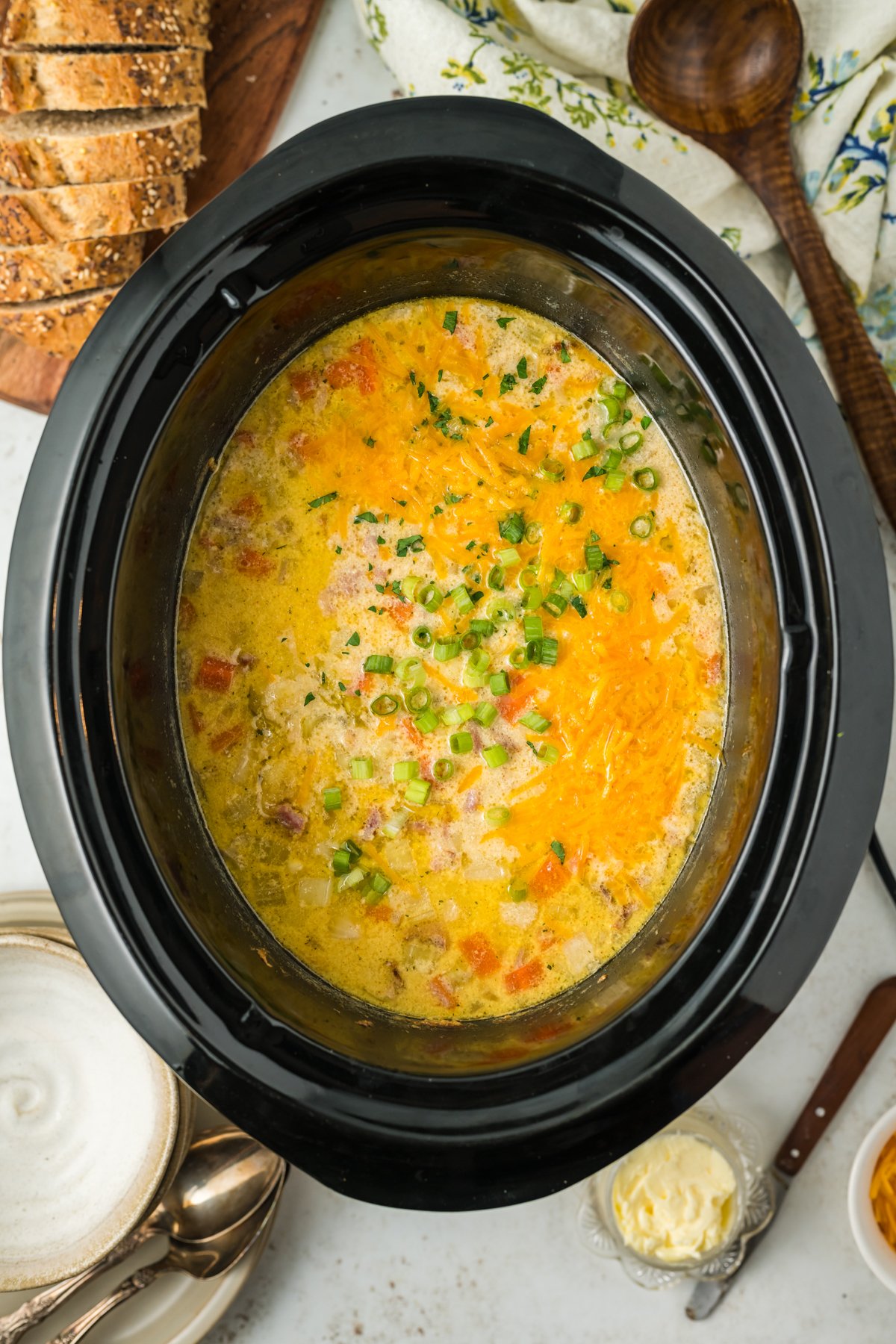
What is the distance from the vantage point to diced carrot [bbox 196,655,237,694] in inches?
73.3

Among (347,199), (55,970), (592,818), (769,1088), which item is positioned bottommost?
(769,1088)

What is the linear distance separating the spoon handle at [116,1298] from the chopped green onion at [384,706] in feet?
3.88

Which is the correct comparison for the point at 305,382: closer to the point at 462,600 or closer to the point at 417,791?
the point at 462,600

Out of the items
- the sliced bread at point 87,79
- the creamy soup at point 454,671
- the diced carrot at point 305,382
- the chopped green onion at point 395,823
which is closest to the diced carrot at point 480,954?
the creamy soup at point 454,671

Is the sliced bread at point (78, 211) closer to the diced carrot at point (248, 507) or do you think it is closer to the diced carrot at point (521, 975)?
the diced carrot at point (248, 507)

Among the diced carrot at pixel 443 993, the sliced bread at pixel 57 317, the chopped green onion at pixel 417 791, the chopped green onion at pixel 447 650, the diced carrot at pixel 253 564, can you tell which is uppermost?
the sliced bread at pixel 57 317

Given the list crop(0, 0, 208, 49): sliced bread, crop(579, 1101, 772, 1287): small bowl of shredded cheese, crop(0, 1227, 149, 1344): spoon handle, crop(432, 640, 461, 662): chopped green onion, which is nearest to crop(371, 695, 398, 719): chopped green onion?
crop(432, 640, 461, 662): chopped green onion

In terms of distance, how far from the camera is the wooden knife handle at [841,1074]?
2.07 m

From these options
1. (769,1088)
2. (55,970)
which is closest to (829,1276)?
(769,1088)

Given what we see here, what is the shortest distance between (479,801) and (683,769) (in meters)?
0.37

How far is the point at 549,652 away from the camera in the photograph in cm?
181

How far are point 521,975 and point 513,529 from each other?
30.9 inches

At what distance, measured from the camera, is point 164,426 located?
62.0 inches

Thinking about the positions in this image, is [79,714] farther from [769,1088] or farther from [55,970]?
[769,1088]
